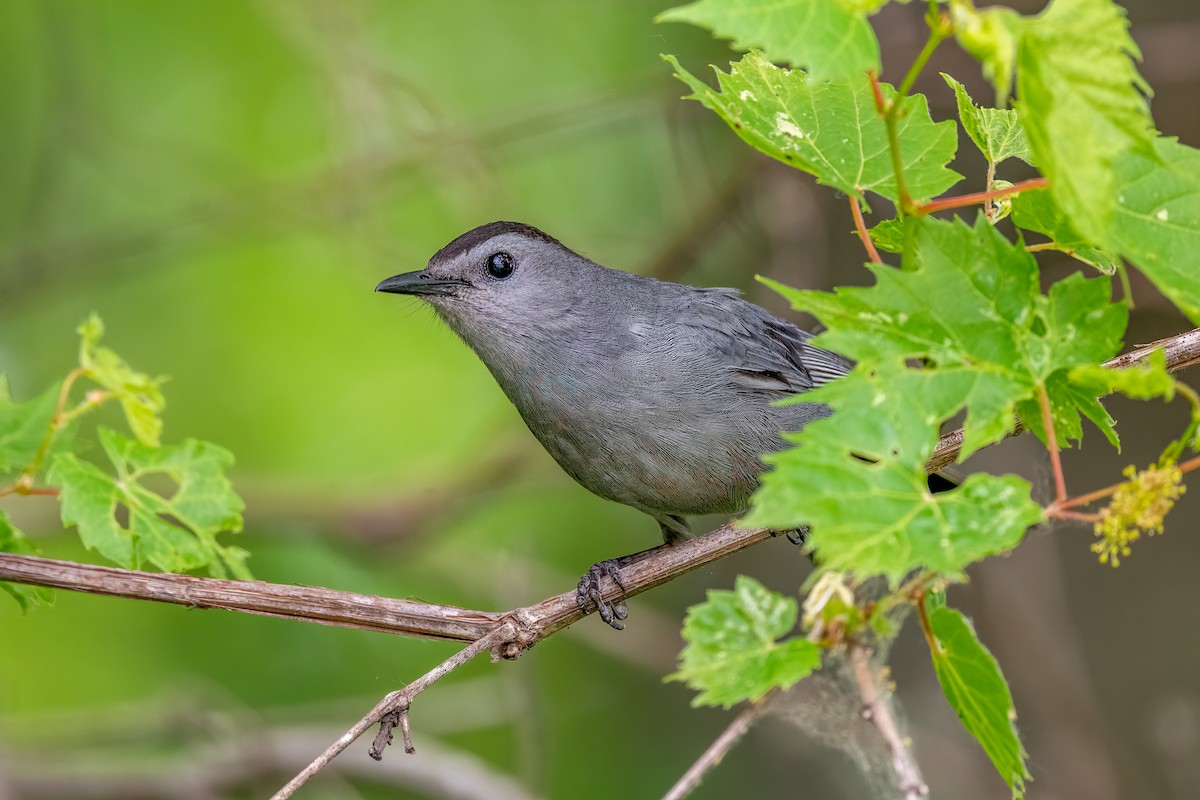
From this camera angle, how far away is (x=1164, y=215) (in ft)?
6.42

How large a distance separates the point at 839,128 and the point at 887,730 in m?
1.21

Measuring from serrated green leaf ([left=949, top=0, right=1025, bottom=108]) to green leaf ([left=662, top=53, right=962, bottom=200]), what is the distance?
0.77 metres

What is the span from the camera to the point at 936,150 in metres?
2.47

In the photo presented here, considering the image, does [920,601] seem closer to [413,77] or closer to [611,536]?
[611,536]

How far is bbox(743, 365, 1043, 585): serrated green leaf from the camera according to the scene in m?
1.76

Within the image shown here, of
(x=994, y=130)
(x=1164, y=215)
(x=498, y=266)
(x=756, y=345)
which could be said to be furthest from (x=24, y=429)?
(x=756, y=345)

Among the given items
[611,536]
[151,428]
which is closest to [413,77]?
[611,536]

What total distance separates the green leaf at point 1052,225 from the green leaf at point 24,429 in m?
2.06

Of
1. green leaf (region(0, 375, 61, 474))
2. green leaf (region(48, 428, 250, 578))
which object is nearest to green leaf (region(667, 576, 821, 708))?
green leaf (region(48, 428, 250, 578))

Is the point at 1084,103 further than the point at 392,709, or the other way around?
the point at 392,709

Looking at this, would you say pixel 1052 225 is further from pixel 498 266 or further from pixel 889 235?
pixel 498 266

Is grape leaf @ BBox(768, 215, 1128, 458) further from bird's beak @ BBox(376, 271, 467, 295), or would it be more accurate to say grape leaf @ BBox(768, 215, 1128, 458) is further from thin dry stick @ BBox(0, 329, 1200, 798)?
bird's beak @ BBox(376, 271, 467, 295)

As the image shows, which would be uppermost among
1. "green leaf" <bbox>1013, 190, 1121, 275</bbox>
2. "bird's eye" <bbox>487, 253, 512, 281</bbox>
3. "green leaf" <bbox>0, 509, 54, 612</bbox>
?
"bird's eye" <bbox>487, 253, 512, 281</bbox>

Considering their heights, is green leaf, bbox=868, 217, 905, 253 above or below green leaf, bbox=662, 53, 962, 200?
below
